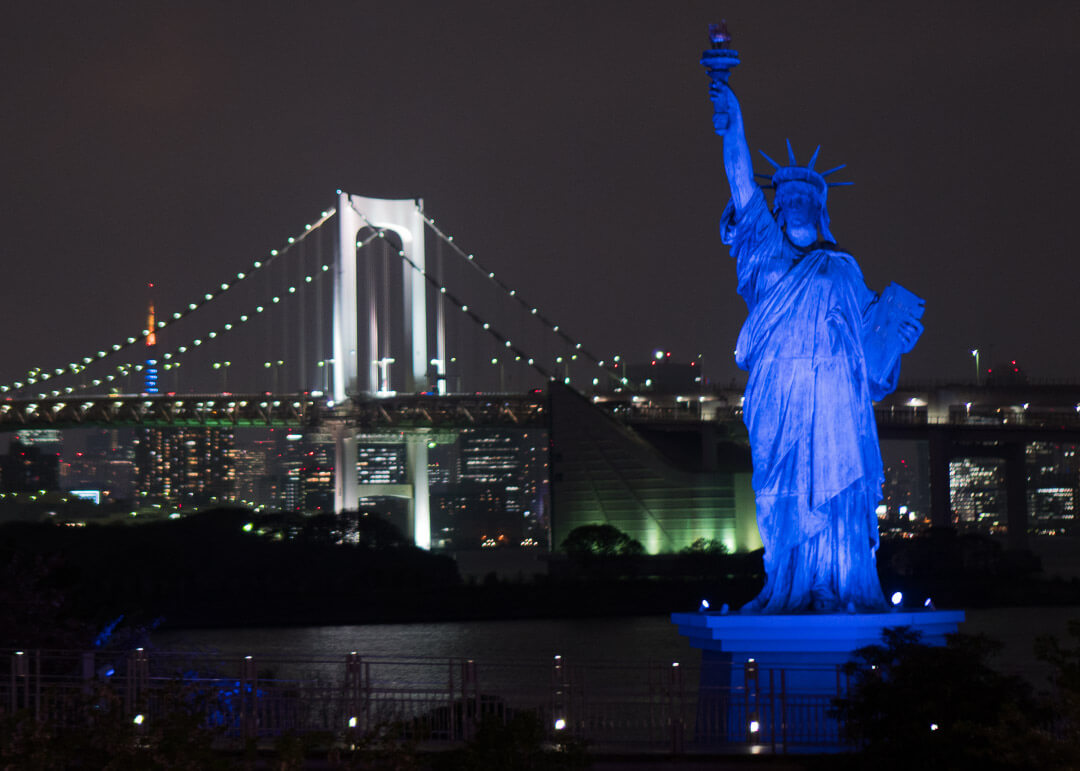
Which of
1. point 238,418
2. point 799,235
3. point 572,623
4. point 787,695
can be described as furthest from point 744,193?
point 238,418

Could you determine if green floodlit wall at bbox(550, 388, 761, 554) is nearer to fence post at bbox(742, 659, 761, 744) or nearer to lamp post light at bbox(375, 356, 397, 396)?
lamp post light at bbox(375, 356, 397, 396)

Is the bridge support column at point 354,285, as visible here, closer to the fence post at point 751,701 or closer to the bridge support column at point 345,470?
the bridge support column at point 345,470

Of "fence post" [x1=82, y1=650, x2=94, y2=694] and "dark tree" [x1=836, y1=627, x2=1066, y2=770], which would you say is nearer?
"dark tree" [x1=836, y1=627, x2=1066, y2=770]

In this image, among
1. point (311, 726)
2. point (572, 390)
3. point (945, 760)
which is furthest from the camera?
point (572, 390)

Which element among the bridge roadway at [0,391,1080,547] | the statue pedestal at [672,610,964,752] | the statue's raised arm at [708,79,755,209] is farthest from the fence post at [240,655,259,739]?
the bridge roadway at [0,391,1080,547]

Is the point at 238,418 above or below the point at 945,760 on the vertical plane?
above

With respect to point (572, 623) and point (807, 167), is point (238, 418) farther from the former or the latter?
point (807, 167)

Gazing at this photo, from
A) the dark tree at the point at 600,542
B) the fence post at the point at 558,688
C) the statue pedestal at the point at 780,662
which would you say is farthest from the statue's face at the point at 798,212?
the dark tree at the point at 600,542
